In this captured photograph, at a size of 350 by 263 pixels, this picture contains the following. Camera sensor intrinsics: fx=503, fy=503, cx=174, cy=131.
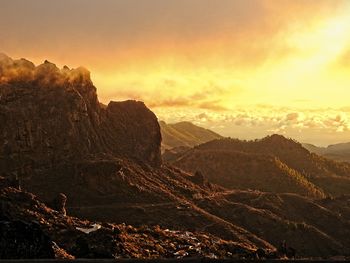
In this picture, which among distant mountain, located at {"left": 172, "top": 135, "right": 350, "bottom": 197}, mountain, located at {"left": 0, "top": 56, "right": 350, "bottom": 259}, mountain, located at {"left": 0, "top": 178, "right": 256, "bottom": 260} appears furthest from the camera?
distant mountain, located at {"left": 172, "top": 135, "right": 350, "bottom": 197}

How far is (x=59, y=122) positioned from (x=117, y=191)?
89.9 ft

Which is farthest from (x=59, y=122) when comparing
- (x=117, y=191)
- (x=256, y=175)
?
(x=256, y=175)

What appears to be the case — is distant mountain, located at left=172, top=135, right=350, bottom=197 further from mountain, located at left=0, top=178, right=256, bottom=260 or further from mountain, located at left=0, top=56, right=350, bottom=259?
mountain, located at left=0, top=178, right=256, bottom=260

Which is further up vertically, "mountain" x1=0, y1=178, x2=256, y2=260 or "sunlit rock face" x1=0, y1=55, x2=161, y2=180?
"sunlit rock face" x1=0, y1=55, x2=161, y2=180

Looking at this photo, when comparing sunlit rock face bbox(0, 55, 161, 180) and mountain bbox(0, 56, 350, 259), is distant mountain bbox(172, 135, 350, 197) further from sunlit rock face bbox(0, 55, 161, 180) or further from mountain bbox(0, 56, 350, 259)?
sunlit rock face bbox(0, 55, 161, 180)

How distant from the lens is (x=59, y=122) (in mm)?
124375

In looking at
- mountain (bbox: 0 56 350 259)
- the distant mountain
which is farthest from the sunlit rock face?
the distant mountain

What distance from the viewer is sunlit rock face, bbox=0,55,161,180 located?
115 meters

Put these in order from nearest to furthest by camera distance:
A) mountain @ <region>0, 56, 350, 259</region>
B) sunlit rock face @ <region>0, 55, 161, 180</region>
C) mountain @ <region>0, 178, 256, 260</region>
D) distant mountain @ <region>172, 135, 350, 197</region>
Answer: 1. mountain @ <region>0, 178, 256, 260</region>
2. mountain @ <region>0, 56, 350, 259</region>
3. sunlit rock face @ <region>0, 55, 161, 180</region>
4. distant mountain @ <region>172, 135, 350, 197</region>

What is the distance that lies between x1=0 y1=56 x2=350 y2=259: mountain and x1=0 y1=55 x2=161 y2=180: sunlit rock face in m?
0.27

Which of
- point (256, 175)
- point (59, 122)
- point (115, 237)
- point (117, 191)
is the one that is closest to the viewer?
point (115, 237)

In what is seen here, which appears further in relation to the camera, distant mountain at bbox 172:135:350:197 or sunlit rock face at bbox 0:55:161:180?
distant mountain at bbox 172:135:350:197

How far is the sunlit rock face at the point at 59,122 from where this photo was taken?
378 ft

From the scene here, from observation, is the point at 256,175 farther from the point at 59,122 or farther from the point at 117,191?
the point at 59,122
